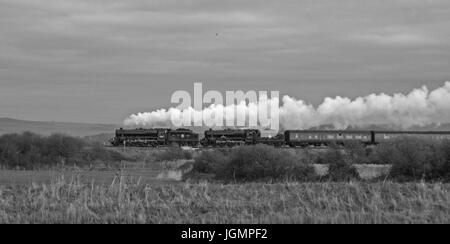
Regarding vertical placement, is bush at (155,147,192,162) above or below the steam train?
below

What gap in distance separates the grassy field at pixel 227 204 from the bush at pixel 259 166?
76.7ft

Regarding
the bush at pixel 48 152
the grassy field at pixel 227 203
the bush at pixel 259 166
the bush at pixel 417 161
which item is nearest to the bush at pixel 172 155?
the bush at pixel 48 152

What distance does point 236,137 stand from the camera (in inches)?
3622

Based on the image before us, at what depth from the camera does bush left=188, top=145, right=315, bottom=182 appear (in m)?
47.2

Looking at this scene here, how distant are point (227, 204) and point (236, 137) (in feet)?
235

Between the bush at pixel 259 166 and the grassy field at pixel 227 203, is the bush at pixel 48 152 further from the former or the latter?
the grassy field at pixel 227 203

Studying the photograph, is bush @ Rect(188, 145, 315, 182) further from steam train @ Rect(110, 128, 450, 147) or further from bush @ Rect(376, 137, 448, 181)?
steam train @ Rect(110, 128, 450, 147)

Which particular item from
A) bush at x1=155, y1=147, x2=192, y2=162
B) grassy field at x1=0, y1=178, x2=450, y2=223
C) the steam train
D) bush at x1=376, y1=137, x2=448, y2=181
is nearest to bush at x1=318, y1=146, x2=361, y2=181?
bush at x1=376, y1=137, x2=448, y2=181

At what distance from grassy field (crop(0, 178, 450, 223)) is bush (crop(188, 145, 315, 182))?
76.7 ft

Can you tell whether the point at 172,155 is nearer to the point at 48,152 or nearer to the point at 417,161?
the point at 48,152

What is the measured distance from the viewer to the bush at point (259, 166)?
47156mm

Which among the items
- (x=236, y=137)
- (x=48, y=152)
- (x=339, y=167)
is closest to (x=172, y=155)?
(x=48, y=152)
